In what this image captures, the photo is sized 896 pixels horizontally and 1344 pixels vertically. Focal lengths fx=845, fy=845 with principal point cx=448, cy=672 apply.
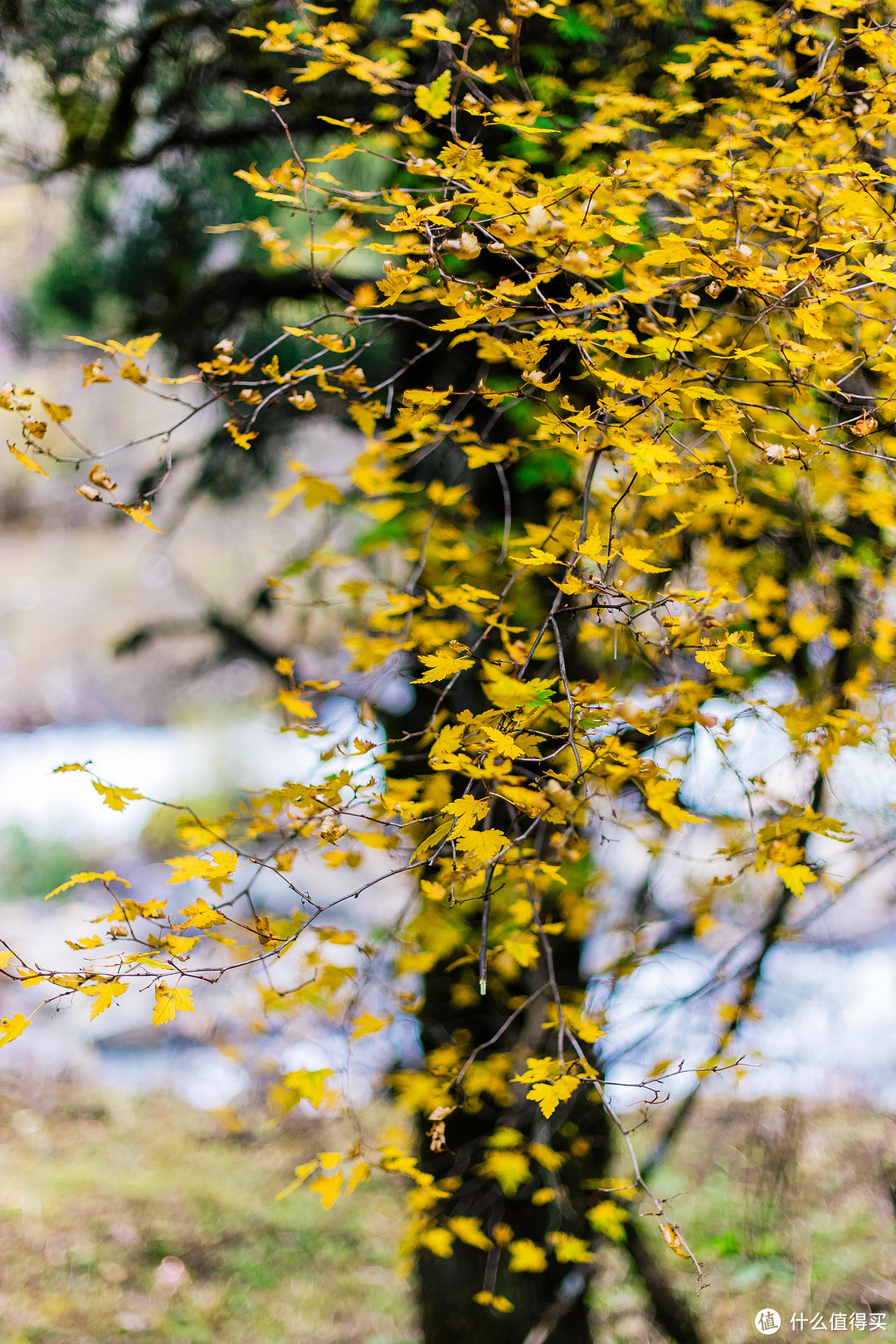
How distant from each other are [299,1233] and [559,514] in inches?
142

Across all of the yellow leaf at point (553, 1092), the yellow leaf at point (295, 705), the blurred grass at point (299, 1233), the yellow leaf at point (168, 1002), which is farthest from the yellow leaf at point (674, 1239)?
the blurred grass at point (299, 1233)

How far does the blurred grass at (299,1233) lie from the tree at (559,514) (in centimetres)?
42

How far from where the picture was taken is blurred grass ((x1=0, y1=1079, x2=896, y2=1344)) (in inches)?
116

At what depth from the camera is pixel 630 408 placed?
111cm

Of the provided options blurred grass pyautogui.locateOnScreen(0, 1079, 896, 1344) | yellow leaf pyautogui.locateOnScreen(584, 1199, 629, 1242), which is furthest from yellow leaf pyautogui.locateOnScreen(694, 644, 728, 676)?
blurred grass pyautogui.locateOnScreen(0, 1079, 896, 1344)

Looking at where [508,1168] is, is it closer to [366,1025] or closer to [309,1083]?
[366,1025]

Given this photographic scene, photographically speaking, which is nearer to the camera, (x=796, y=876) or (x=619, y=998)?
(x=796, y=876)

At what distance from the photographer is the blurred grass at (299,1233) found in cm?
295

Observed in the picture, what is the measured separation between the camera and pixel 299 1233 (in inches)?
147

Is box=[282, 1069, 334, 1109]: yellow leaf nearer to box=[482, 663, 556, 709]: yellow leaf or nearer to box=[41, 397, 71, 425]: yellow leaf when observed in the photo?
box=[482, 663, 556, 709]: yellow leaf

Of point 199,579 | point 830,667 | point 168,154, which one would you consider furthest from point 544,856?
point 199,579

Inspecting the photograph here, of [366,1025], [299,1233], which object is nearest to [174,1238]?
[299,1233]

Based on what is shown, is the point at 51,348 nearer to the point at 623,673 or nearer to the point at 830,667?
the point at 623,673

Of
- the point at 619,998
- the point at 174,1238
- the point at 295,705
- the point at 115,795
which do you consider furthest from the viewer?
the point at 174,1238
